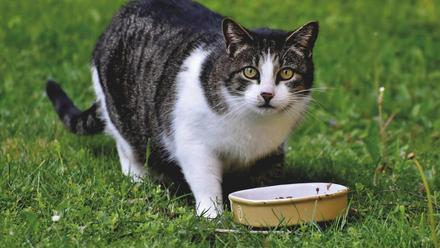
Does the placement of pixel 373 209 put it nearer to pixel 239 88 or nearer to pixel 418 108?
pixel 239 88

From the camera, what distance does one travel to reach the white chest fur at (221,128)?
3.82m

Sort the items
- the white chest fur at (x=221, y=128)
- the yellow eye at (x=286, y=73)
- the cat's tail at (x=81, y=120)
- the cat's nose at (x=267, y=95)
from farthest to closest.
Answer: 1. the cat's tail at (x=81, y=120)
2. the white chest fur at (x=221, y=128)
3. the yellow eye at (x=286, y=73)
4. the cat's nose at (x=267, y=95)

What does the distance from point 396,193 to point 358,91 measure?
7.35ft

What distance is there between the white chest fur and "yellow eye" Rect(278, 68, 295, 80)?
200mm

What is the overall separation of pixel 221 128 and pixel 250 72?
304 mm

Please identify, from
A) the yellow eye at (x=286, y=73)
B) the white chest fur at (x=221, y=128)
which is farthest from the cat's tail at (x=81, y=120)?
the yellow eye at (x=286, y=73)

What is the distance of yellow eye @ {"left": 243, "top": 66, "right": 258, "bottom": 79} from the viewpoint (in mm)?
3678

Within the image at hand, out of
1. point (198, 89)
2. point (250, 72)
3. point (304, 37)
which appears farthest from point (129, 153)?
point (304, 37)

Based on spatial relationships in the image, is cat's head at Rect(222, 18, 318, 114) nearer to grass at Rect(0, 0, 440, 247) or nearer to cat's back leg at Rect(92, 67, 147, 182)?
grass at Rect(0, 0, 440, 247)

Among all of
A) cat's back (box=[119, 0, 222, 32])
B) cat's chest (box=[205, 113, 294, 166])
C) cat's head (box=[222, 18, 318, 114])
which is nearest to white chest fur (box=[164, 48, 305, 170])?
cat's chest (box=[205, 113, 294, 166])

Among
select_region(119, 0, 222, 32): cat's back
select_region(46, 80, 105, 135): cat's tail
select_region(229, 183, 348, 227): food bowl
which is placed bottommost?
select_region(229, 183, 348, 227): food bowl

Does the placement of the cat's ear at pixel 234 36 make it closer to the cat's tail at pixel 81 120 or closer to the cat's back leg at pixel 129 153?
the cat's back leg at pixel 129 153

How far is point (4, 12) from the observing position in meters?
7.11

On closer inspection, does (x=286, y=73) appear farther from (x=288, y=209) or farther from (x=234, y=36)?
(x=288, y=209)
